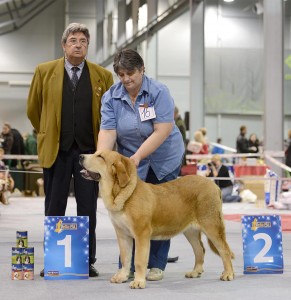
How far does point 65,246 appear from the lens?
468cm

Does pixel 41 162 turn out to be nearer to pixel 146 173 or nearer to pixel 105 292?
pixel 146 173

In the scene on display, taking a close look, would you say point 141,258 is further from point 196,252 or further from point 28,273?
point 28,273

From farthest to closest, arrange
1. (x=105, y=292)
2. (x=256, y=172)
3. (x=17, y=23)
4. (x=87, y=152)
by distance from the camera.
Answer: (x=17, y=23), (x=256, y=172), (x=87, y=152), (x=105, y=292)

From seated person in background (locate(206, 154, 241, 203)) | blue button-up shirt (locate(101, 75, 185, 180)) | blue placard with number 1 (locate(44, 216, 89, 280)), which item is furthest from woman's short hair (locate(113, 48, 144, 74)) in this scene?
seated person in background (locate(206, 154, 241, 203))

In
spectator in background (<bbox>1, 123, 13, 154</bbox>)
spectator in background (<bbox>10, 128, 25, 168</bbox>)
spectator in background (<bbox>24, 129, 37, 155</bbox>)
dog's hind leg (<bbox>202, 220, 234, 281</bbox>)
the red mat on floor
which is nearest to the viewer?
dog's hind leg (<bbox>202, 220, 234, 281</bbox>)

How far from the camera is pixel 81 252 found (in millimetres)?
4688

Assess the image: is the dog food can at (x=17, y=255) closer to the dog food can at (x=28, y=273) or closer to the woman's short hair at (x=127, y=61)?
the dog food can at (x=28, y=273)

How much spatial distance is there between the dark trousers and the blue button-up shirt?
13.1 inches

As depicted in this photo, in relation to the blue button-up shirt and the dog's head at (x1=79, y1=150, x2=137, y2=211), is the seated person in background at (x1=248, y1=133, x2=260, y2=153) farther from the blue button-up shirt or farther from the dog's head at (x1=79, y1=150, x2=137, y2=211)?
A: the dog's head at (x1=79, y1=150, x2=137, y2=211)

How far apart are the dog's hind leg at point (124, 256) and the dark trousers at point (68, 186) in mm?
441

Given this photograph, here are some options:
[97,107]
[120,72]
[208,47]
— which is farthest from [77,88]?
[208,47]

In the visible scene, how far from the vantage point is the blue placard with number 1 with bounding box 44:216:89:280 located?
4664mm

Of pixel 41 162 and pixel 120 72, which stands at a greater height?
pixel 120 72

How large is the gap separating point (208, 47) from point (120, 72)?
1589 centimetres
